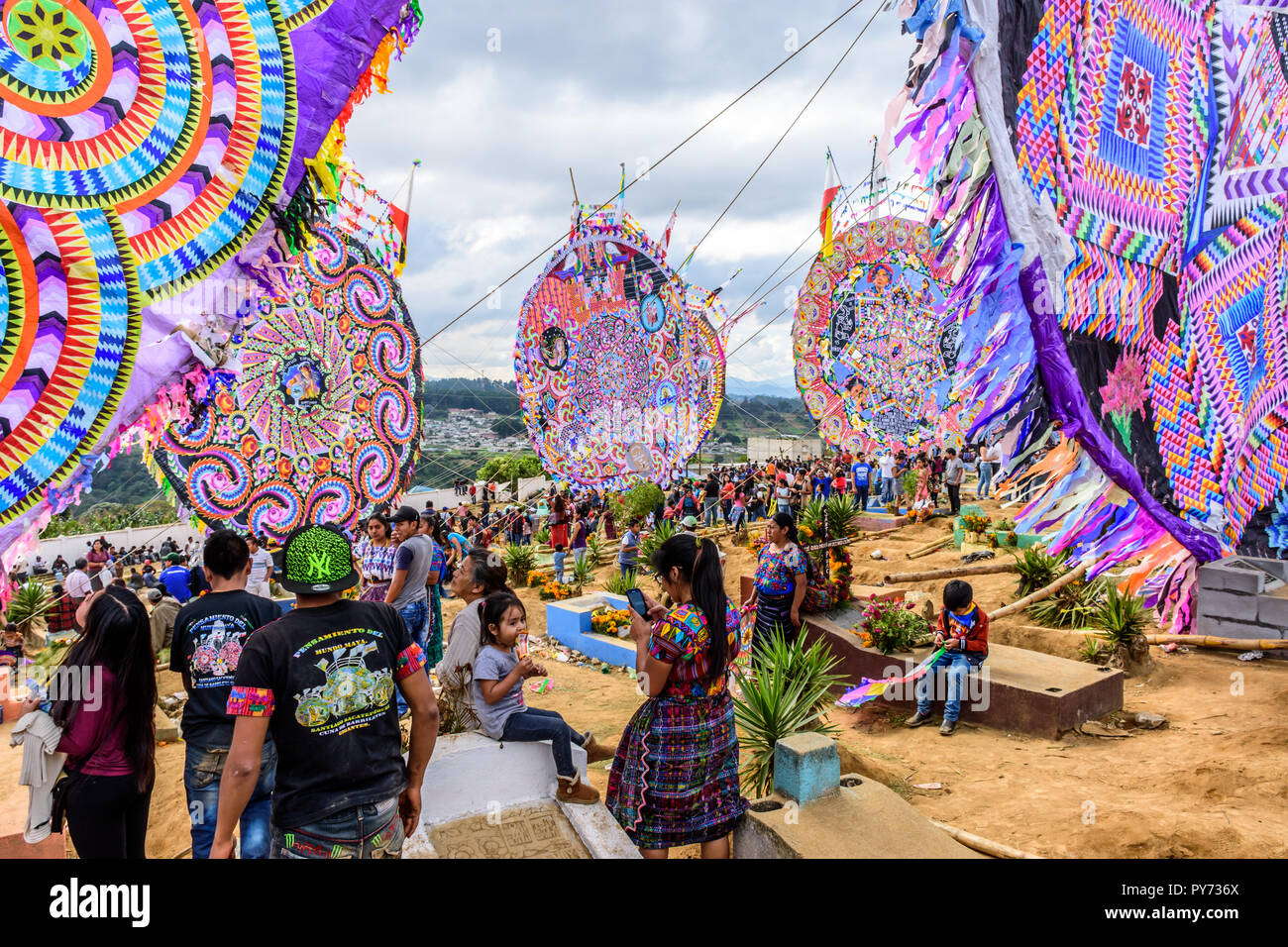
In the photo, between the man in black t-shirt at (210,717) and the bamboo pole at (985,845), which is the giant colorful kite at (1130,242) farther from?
the man in black t-shirt at (210,717)

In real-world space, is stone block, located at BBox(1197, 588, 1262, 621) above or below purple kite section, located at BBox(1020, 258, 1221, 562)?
below

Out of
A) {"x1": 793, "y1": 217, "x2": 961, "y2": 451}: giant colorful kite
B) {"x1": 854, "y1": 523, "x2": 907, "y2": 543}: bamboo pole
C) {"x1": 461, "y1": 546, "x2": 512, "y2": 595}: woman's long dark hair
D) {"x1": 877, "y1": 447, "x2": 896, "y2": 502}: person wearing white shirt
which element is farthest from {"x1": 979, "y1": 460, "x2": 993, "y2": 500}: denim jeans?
{"x1": 461, "y1": 546, "x2": 512, "y2": 595}: woman's long dark hair

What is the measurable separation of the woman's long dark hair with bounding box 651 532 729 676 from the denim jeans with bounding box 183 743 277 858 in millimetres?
1705

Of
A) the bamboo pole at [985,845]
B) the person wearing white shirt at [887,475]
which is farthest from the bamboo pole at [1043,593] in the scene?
the person wearing white shirt at [887,475]

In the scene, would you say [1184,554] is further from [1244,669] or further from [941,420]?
[941,420]

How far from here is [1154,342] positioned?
5.23 m

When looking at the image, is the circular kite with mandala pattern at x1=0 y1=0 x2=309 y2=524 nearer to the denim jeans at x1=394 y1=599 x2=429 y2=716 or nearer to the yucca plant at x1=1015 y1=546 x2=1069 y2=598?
the denim jeans at x1=394 y1=599 x2=429 y2=716

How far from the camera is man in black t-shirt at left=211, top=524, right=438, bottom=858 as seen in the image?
2.10 meters

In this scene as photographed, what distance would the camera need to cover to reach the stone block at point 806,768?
3.34 metres

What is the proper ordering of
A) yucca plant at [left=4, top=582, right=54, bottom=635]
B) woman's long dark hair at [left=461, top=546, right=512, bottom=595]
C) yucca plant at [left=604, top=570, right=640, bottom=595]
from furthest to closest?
yucca plant at [left=4, top=582, right=54, bottom=635], yucca plant at [left=604, top=570, right=640, bottom=595], woman's long dark hair at [left=461, top=546, right=512, bottom=595]

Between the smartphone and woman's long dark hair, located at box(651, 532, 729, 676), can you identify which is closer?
woman's long dark hair, located at box(651, 532, 729, 676)

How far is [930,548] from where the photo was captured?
38.0 feet

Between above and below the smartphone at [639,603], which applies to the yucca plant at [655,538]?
below
